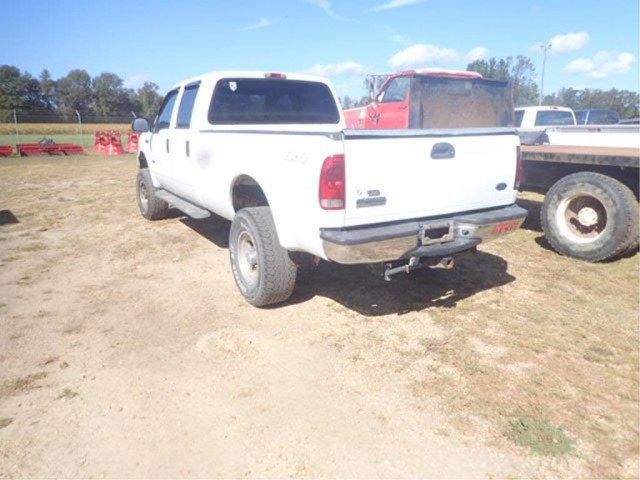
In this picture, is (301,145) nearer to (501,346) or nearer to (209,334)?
(209,334)

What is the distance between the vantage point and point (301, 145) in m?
3.12

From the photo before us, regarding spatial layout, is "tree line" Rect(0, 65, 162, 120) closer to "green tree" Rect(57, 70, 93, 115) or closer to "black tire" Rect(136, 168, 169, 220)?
"green tree" Rect(57, 70, 93, 115)

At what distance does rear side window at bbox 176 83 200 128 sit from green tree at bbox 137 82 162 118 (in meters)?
77.1

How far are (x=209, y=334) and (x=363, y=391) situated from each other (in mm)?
1414

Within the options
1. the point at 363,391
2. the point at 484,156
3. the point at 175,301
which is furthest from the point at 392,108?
the point at 363,391

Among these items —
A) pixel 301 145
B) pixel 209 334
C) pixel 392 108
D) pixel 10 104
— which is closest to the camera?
pixel 301 145

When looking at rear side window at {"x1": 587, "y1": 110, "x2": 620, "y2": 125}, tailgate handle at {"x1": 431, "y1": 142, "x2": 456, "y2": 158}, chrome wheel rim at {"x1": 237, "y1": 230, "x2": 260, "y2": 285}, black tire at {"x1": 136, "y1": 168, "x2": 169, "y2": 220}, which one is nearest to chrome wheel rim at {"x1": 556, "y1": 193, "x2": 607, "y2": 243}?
tailgate handle at {"x1": 431, "y1": 142, "x2": 456, "y2": 158}

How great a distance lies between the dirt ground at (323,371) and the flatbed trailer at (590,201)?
0.27 meters

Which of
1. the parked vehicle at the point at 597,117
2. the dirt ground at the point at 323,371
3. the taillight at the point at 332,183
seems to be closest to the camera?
the dirt ground at the point at 323,371

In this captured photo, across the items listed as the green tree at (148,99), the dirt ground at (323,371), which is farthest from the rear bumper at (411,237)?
the green tree at (148,99)

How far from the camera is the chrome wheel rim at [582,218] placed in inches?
204

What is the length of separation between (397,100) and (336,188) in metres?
7.20

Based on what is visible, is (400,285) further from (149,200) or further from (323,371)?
(149,200)

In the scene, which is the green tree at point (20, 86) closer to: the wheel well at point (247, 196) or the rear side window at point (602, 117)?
the rear side window at point (602, 117)
